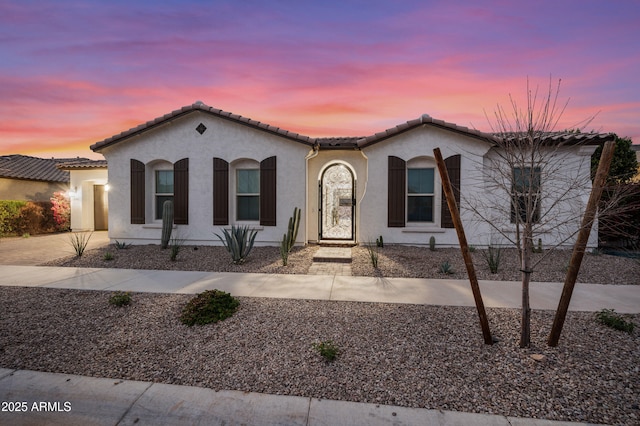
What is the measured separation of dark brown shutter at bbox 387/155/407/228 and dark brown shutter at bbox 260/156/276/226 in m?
3.70

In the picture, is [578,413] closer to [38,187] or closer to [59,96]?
[59,96]

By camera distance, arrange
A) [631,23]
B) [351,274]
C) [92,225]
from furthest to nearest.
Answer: [92,225], [351,274], [631,23]

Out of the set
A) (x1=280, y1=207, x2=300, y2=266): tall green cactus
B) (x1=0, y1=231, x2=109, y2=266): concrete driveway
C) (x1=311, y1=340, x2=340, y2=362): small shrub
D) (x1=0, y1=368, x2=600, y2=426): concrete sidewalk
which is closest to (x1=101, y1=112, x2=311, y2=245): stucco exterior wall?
(x1=280, y1=207, x2=300, y2=266): tall green cactus

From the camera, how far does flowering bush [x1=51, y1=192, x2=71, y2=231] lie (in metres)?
14.9

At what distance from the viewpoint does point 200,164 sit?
9852 millimetres

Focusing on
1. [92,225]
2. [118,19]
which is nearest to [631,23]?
[118,19]

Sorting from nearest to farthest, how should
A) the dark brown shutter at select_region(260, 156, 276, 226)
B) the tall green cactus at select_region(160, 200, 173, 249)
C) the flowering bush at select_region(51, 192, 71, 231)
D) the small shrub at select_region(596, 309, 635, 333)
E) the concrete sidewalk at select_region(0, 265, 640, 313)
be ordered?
the small shrub at select_region(596, 309, 635, 333), the concrete sidewalk at select_region(0, 265, 640, 313), the tall green cactus at select_region(160, 200, 173, 249), the dark brown shutter at select_region(260, 156, 276, 226), the flowering bush at select_region(51, 192, 71, 231)

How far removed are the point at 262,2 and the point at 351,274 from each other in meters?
6.53

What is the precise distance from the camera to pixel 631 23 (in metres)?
5.98

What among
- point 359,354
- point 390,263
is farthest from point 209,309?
point 390,263

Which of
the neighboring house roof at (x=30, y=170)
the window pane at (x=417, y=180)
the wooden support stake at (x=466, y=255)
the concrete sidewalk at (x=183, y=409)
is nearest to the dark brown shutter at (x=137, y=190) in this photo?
the concrete sidewalk at (x=183, y=409)

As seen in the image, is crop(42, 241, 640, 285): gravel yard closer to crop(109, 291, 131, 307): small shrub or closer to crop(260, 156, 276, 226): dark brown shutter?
crop(260, 156, 276, 226): dark brown shutter

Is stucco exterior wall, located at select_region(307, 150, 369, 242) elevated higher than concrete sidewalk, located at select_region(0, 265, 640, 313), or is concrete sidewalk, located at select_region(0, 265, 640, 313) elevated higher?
stucco exterior wall, located at select_region(307, 150, 369, 242)

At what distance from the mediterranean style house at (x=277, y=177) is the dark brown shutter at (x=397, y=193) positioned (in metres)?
0.03
